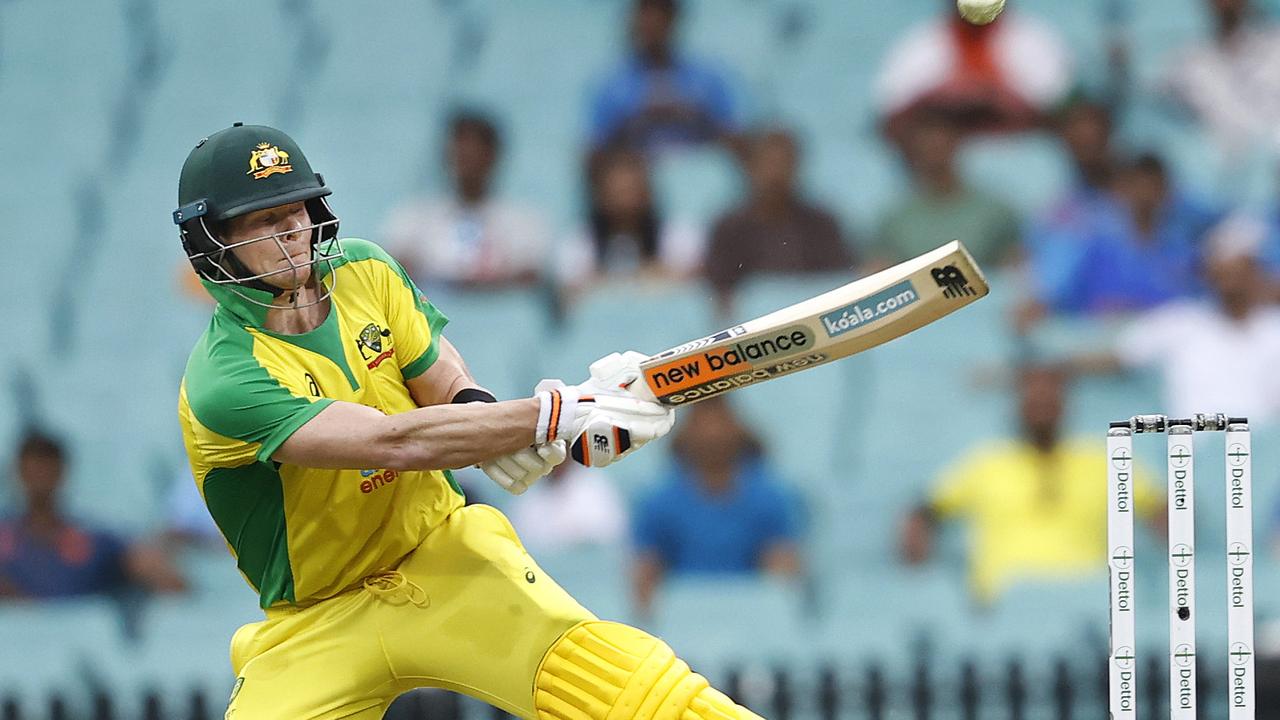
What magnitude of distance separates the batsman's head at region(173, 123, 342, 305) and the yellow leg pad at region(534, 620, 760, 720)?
3.19ft

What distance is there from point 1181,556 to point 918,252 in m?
4.66

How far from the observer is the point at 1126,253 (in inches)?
336

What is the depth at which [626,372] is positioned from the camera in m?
3.99

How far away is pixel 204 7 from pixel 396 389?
5.98 metres

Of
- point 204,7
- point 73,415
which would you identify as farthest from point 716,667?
point 204,7

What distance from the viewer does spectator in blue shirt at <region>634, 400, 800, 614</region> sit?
788 cm

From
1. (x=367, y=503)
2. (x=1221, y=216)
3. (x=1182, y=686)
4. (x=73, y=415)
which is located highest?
(x=1221, y=216)

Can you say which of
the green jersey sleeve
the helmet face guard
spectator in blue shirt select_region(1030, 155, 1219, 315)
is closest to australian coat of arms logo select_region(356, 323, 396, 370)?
the helmet face guard

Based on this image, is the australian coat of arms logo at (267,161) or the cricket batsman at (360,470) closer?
the cricket batsman at (360,470)

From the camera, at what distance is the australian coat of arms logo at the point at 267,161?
4.03m

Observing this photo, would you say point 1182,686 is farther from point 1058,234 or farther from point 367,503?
point 1058,234

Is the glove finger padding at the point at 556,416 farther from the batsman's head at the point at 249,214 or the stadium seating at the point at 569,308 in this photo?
the stadium seating at the point at 569,308

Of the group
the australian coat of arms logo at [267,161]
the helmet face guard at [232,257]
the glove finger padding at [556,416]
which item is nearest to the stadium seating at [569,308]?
Result: the glove finger padding at [556,416]

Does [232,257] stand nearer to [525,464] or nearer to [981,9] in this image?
[525,464]
